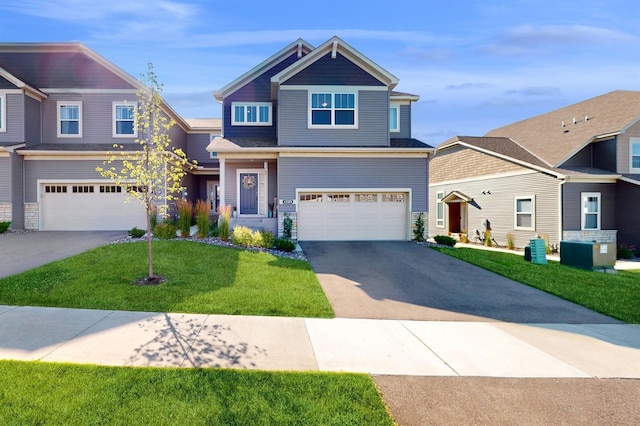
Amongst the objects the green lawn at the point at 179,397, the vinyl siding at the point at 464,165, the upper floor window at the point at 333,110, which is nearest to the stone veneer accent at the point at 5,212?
the upper floor window at the point at 333,110

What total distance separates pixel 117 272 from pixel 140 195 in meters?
2.02

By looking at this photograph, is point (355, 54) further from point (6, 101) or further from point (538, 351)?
point (6, 101)

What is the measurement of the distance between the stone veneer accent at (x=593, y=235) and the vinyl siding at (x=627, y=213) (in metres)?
0.32

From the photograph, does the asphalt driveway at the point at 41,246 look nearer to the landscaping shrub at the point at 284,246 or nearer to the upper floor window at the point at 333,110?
the landscaping shrub at the point at 284,246

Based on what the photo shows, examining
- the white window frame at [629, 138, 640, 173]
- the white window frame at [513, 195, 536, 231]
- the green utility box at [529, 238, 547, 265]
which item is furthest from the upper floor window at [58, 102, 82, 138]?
the white window frame at [629, 138, 640, 173]

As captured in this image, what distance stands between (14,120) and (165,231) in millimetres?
10427

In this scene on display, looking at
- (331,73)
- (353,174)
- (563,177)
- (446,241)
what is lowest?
(446,241)

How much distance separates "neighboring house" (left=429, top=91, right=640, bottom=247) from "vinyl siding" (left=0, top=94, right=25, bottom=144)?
23.7 metres

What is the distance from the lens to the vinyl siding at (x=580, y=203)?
54.6 feet

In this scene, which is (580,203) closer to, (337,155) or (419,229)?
(419,229)

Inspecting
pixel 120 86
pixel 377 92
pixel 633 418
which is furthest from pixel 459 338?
pixel 120 86

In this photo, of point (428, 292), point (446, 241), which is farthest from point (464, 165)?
point (428, 292)

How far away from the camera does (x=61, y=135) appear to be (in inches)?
709

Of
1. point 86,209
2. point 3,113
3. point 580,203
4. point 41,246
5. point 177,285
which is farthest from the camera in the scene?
point 86,209
